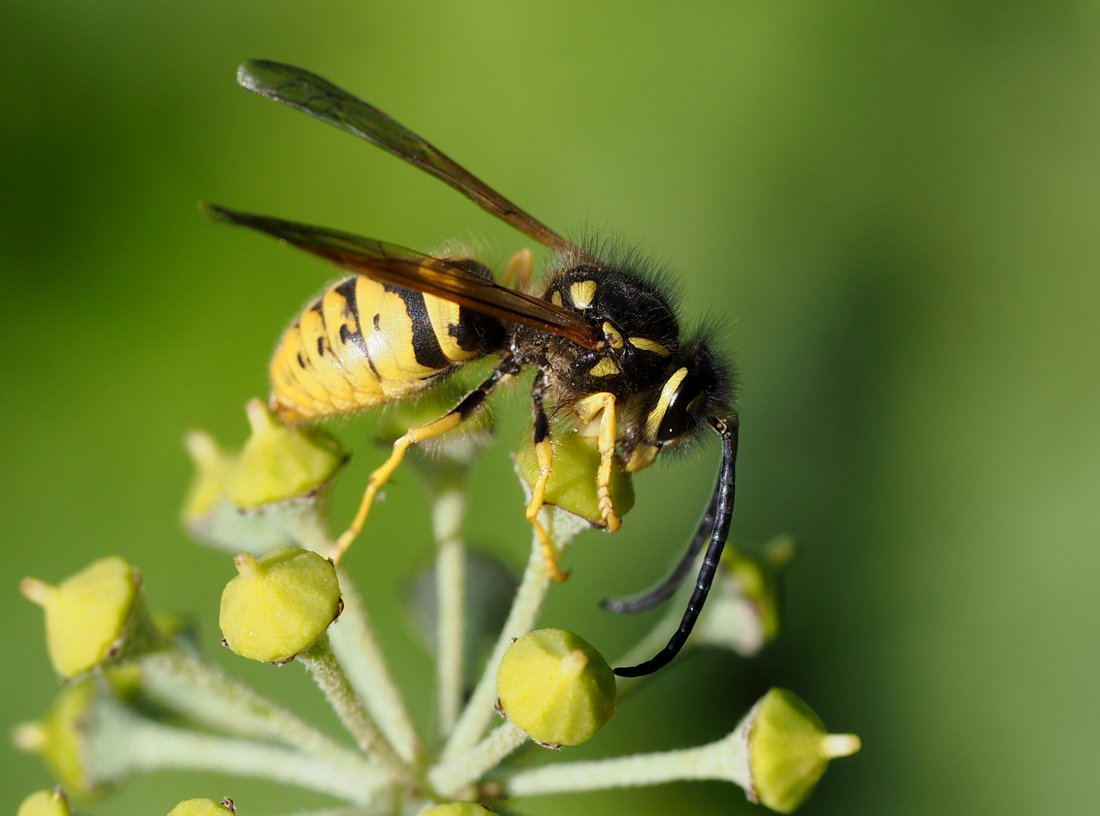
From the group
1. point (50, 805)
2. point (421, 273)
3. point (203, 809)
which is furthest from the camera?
point (421, 273)

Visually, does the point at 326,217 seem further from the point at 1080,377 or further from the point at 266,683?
the point at 1080,377

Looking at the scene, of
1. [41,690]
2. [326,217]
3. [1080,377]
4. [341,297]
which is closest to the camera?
[341,297]

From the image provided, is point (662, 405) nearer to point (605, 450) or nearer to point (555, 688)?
point (605, 450)

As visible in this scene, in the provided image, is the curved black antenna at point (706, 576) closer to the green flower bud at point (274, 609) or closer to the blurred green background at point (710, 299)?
the green flower bud at point (274, 609)

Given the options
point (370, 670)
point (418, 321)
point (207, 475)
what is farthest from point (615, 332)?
point (207, 475)

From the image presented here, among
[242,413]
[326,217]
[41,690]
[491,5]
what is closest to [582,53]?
[491,5]

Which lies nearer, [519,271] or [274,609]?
[274,609]

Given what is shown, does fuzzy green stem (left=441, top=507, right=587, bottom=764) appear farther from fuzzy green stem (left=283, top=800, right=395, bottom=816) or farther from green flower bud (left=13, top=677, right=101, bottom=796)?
green flower bud (left=13, top=677, right=101, bottom=796)
